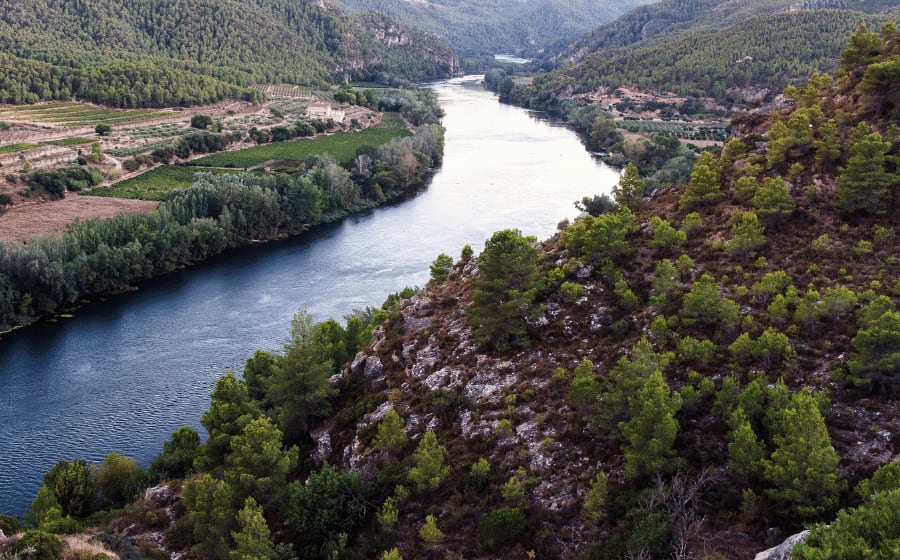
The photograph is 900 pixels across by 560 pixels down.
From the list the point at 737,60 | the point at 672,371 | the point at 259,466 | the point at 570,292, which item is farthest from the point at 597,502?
the point at 737,60

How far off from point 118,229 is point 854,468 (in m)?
70.6

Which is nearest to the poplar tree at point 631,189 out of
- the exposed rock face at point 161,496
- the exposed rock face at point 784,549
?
the exposed rock face at point 784,549

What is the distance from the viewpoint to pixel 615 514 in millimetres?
24188

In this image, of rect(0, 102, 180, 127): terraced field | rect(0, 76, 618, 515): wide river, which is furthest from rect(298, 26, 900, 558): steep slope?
rect(0, 102, 180, 127): terraced field

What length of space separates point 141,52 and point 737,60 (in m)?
145

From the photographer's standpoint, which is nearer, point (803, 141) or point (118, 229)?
point (803, 141)

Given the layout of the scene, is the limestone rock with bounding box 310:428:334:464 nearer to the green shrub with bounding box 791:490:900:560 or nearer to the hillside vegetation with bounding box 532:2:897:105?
the green shrub with bounding box 791:490:900:560

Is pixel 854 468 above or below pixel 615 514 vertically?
above

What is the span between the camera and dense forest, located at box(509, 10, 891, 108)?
148750 mm

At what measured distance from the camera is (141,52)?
162m

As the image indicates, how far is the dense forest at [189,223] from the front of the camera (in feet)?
203

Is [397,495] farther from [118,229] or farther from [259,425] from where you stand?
[118,229]

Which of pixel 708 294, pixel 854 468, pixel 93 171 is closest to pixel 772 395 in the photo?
pixel 854 468

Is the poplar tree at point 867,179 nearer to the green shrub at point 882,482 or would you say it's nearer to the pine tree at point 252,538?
the green shrub at point 882,482
